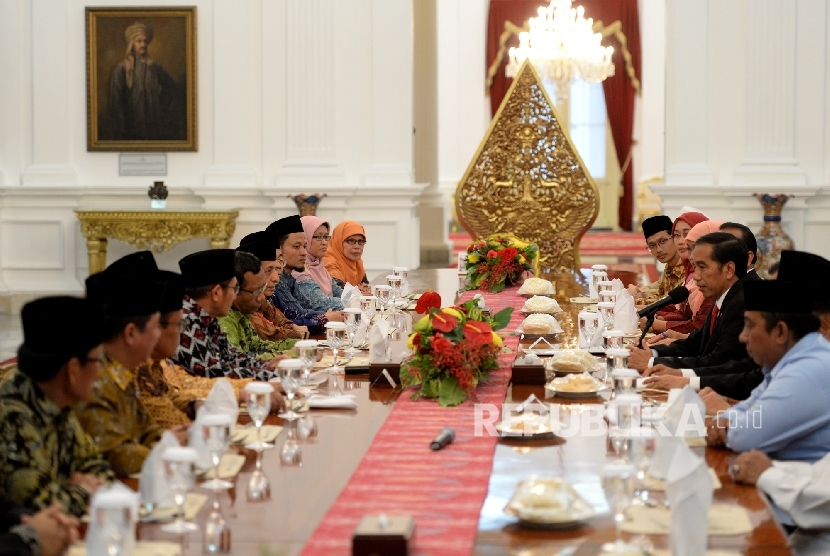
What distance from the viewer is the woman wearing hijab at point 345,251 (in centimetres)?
686

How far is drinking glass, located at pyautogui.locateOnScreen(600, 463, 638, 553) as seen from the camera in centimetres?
212

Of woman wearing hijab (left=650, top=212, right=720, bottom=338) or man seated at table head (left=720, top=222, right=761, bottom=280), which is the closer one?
man seated at table head (left=720, top=222, right=761, bottom=280)

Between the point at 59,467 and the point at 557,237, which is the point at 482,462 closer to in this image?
the point at 59,467

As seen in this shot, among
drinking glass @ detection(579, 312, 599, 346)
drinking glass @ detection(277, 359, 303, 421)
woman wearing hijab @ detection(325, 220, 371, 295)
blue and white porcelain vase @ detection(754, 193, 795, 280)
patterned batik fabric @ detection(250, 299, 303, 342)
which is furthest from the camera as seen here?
blue and white porcelain vase @ detection(754, 193, 795, 280)

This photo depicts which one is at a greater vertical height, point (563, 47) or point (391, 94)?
point (563, 47)

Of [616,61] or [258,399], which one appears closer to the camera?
[258,399]

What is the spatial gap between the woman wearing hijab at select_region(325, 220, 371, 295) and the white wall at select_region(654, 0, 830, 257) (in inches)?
158

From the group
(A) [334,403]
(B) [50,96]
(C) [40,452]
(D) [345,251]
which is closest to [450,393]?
(A) [334,403]

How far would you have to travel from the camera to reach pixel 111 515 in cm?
188

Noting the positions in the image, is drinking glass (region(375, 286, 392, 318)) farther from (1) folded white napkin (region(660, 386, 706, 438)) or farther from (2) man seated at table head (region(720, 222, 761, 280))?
(1) folded white napkin (region(660, 386, 706, 438))

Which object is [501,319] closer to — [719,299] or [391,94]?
[719,299]

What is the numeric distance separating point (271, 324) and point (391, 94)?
5.23 meters

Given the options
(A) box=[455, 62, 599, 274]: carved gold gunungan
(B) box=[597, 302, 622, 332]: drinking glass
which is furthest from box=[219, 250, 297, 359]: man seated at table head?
(A) box=[455, 62, 599, 274]: carved gold gunungan

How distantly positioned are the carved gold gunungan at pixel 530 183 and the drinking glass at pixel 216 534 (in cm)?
551
